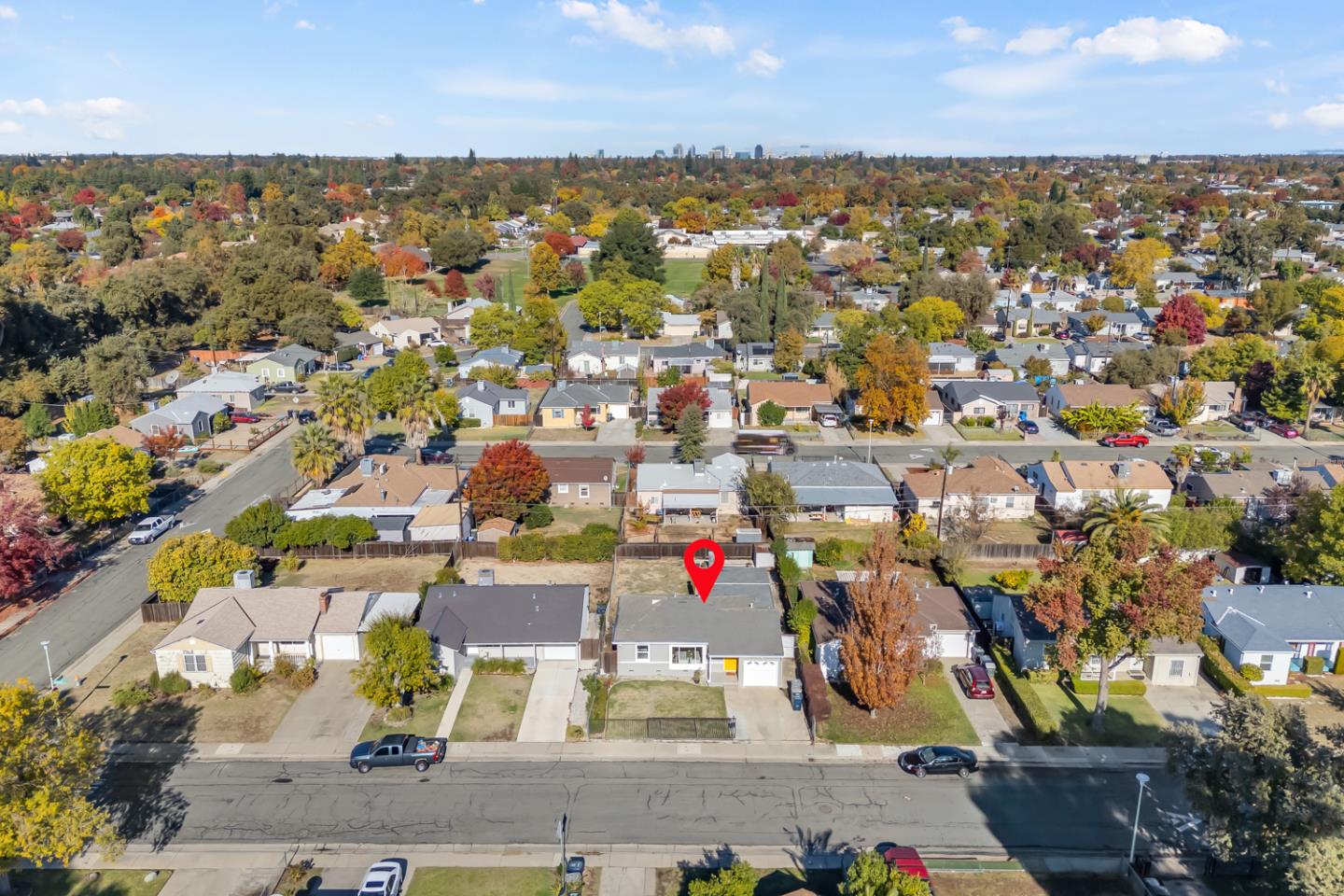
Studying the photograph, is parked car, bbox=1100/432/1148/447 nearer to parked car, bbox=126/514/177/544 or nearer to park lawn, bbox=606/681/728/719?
park lawn, bbox=606/681/728/719

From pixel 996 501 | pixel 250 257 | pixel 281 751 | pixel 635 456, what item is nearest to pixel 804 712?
pixel 281 751

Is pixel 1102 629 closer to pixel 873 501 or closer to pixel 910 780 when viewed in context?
pixel 910 780

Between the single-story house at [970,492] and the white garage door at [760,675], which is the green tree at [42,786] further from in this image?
the single-story house at [970,492]

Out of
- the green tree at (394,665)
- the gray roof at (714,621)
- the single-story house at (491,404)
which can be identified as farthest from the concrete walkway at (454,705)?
the single-story house at (491,404)

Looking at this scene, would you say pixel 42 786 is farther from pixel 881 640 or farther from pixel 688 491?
pixel 688 491

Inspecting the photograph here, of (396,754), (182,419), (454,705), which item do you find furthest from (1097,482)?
(182,419)
